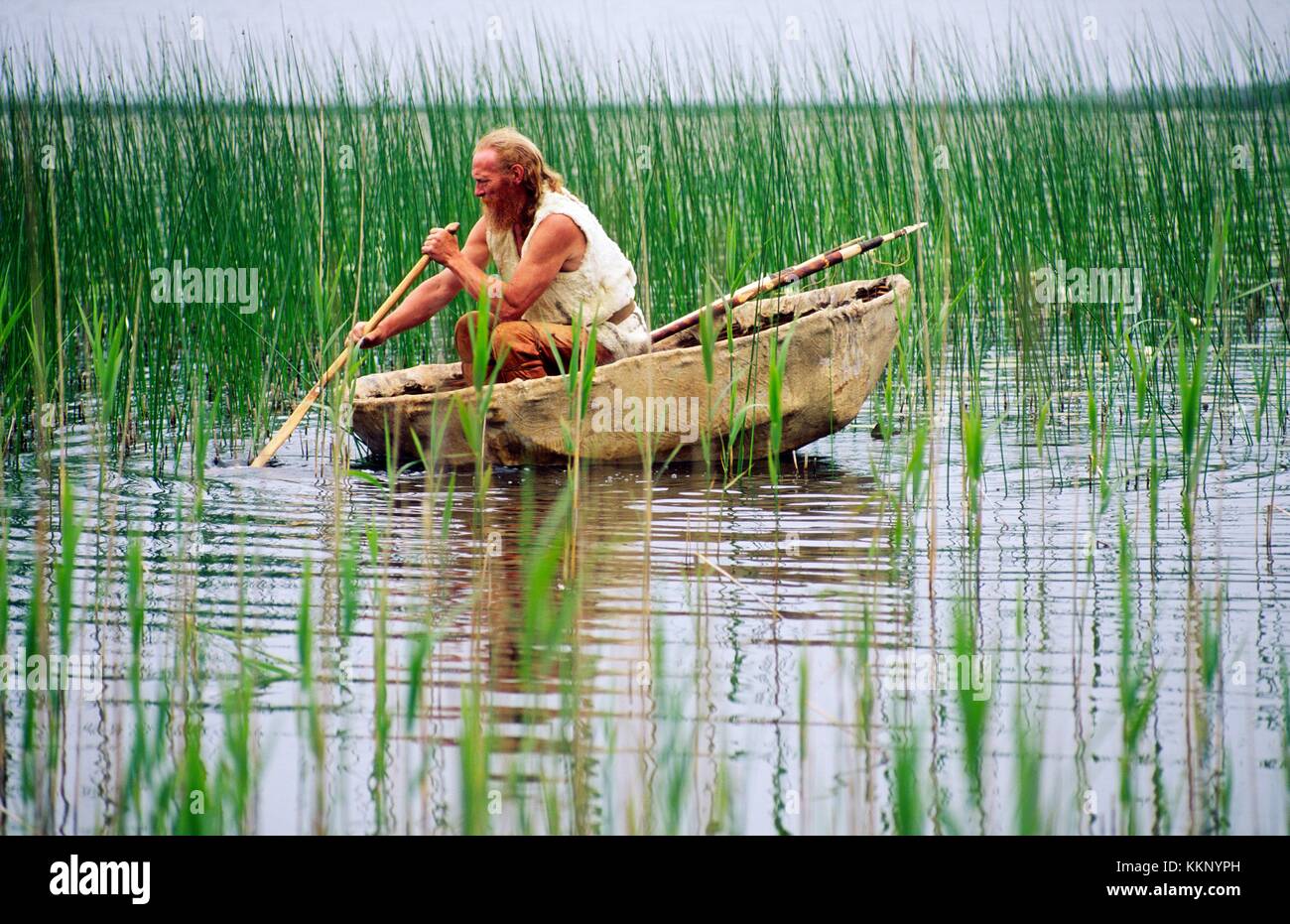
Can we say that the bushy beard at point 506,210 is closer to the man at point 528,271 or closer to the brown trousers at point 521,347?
the man at point 528,271

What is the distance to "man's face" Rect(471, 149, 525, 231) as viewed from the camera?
4.42 metres

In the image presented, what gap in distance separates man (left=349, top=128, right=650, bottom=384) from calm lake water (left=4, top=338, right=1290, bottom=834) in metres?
0.51

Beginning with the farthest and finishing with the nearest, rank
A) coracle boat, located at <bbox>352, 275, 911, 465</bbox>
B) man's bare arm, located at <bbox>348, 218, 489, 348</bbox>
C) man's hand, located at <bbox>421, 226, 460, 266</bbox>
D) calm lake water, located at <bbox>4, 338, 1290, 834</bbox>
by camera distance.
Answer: man's bare arm, located at <bbox>348, 218, 489, 348</bbox> → coracle boat, located at <bbox>352, 275, 911, 465</bbox> → man's hand, located at <bbox>421, 226, 460, 266</bbox> → calm lake water, located at <bbox>4, 338, 1290, 834</bbox>

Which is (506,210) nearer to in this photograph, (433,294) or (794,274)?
(433,294)

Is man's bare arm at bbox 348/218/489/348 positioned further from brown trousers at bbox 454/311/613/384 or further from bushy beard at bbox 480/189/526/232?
brown trousers at bbox 454/311/613/384

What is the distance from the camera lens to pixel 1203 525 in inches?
145

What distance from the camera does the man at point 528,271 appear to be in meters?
4.41

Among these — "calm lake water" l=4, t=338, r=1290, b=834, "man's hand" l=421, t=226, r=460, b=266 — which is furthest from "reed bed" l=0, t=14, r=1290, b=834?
"man's hand" l=421, t=226, r=460, b=266

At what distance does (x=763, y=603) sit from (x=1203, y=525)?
1.26m

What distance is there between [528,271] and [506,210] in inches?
9.2

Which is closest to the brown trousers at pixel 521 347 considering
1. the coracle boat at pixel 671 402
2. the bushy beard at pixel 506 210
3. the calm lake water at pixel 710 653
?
the coracle boat at pixel 671 402

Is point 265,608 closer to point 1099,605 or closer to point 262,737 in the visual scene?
point 262,737

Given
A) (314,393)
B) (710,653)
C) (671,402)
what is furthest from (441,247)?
(710,653)

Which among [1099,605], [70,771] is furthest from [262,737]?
[1099,605]
